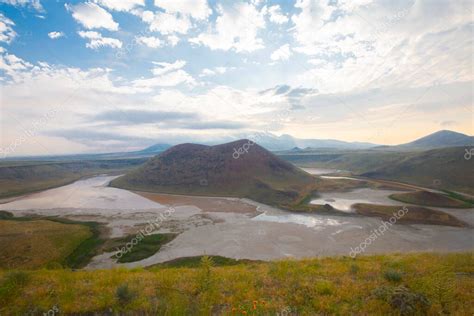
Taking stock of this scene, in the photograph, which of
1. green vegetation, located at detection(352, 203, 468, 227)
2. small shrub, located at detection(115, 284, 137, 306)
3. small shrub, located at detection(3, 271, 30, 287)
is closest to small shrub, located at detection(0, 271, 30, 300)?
small shrub, located at detection(3, 271, 30, 287)

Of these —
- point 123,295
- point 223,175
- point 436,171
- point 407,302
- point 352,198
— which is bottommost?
point 352,198

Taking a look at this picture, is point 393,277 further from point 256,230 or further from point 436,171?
point 436,171

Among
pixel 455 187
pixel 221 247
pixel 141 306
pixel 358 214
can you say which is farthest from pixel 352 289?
pixel 455 187

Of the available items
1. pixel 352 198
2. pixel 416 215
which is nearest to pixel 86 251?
pixel 416 215

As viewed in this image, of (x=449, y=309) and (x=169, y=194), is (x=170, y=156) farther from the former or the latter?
(x=449, y=309)

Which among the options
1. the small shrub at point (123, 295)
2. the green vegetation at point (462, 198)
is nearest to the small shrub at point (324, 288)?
the small shrub at point (123, 295)

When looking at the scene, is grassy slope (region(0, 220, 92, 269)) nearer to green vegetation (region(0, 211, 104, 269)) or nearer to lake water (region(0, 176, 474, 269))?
green vegetation (region(0, 211, 104, 269))

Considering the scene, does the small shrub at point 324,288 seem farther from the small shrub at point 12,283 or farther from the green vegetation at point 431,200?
the green vegetation at point 431,200
